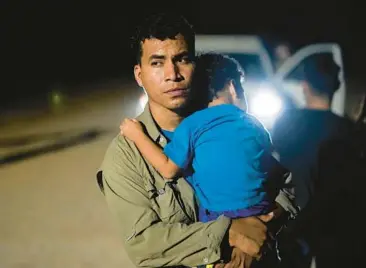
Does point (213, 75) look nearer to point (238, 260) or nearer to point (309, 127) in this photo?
point (238, 260)

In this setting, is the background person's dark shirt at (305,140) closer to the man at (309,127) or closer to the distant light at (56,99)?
the man at (309,127)

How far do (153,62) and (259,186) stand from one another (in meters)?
0.66

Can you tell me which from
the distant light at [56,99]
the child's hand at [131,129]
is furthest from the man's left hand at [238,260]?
the distant light at [56,99]

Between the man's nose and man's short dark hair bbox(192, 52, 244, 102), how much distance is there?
141 mm

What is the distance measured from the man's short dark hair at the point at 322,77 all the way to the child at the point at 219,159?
289cm

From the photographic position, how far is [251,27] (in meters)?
29.7

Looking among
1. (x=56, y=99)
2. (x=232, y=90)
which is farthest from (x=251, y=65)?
(x=56, y=99)

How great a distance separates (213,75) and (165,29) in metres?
0.33

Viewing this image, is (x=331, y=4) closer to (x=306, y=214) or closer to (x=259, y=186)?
(x=306, y=214)

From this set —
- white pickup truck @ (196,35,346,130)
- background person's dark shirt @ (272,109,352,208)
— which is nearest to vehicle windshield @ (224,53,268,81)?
white pickup truck @ (196,35,346,130)

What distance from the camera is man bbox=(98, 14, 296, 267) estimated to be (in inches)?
87.6

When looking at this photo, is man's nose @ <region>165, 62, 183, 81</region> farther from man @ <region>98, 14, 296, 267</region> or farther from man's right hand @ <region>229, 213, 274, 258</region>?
man's right hand @ <region>229, 213, 274, 258</region>

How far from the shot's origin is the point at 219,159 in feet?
7.68

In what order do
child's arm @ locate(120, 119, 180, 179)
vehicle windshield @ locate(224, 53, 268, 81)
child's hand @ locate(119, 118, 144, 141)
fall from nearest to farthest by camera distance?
child's arm @ locate(120, 119, 180, 179) → child's hand @ locate(119, 118, 144, 141) → vehicle windshield @ locate(224, 53, 268, 81)
